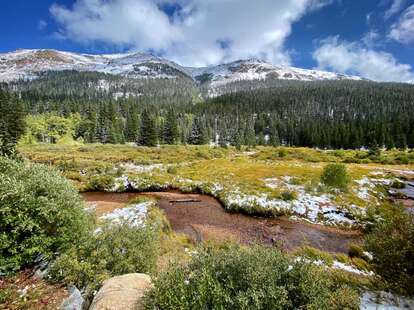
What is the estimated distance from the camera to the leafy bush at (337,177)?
29.6m

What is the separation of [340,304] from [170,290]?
4235 millimetres

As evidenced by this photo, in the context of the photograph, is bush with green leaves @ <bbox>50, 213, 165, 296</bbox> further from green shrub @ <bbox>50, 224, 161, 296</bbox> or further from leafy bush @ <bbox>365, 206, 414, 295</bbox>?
leafy bush @ <bbox>365, 206, 414, 295</bbox>

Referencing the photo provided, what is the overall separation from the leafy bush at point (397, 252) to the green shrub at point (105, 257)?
842cm

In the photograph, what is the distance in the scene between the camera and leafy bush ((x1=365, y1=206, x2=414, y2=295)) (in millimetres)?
7984

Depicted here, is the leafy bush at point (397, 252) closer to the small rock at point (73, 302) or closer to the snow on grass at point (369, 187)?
the small rock at point (73, 302)

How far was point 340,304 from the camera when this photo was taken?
20.4ft

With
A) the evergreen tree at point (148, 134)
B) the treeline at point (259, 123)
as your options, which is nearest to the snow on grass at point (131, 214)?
the evergreen tree at point (148, 134)

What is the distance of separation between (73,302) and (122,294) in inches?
84.7

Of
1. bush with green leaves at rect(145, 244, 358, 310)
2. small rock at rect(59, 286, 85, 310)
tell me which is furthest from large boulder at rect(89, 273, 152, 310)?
small rock at rect(59, 286, 85, 310)

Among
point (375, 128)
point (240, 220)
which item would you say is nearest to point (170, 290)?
point (240, 220)

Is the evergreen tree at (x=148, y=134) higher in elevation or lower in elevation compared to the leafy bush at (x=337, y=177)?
higher

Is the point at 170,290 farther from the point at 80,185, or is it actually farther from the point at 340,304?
the point at 80,185

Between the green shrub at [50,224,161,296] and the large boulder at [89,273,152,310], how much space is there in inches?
55.8

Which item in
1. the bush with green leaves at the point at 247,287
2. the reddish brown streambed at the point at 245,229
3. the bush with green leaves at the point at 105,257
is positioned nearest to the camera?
the bush with green leaves at the point at 247,287
